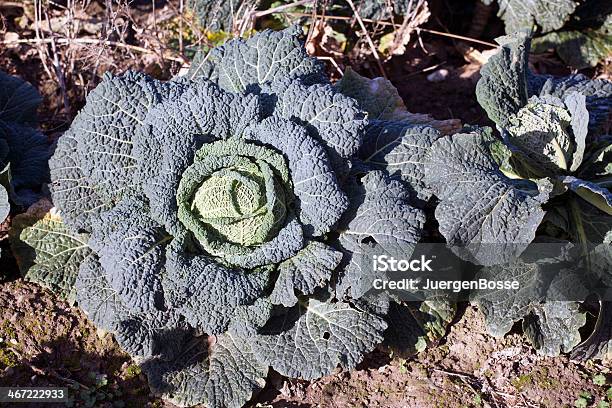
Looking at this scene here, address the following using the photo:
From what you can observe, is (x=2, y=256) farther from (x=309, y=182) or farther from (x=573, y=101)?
(x=573, y=101)

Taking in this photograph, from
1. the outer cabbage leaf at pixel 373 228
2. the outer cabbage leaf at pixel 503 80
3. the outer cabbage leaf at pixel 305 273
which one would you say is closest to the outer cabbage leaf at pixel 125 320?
the outer cabbage leaf at pixel 305 273

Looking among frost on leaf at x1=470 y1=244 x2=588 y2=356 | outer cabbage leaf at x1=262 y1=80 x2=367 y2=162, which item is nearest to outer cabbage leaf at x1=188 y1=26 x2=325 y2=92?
outer cabbage leaf at x1=262 y1=80 x2=367 y2=162

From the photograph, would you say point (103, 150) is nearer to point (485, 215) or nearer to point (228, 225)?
point (228, 225)

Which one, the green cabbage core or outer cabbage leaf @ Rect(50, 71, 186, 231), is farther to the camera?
outer cabbage leaf @ Rect(50, 71, 186, 231)

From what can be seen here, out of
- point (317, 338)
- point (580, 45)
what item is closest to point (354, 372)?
point (317, 338)

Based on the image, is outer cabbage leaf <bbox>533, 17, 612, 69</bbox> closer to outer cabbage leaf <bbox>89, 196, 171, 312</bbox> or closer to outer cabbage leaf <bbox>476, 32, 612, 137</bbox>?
outer cabbage leaf <bbox>476, 32, 612, 137</bbox>

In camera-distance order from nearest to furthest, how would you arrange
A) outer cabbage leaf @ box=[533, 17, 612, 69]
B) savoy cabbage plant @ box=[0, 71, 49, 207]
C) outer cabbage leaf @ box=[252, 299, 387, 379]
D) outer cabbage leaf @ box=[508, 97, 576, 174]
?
1. outer cabbage leaf @ box=[252, 299, 387, 379]
2. outer cabbage leaf @ box=[508, 97, 576, 174]
3. savoy cabbage plant @ box=[0, 71, 49, 207]
4. outer cabbage leaf @ box=[533, 17, 612, 69]

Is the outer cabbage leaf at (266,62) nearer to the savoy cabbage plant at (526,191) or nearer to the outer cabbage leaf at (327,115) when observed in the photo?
the outer cabbage leaf at (327,115)

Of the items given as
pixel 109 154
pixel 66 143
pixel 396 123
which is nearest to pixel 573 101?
pixel 396 123

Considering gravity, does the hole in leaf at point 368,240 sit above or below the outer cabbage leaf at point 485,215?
below
